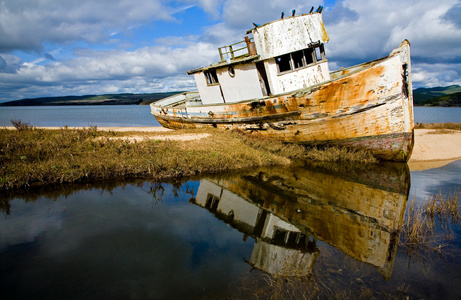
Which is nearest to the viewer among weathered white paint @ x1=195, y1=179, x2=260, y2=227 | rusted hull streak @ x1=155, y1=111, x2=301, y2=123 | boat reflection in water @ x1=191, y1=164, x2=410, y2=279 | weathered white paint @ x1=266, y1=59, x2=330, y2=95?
boat reflection in water @ x1=191, y1=164, x2=410, y2=279

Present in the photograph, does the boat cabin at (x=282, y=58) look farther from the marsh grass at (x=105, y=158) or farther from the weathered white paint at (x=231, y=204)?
the weathered white paint at (x=231, y=204)

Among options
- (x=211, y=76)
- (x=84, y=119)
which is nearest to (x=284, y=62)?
(x=211, y=76)

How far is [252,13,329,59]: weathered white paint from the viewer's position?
11.1m

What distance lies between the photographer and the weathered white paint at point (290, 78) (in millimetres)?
11414

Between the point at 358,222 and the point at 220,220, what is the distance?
114 inches

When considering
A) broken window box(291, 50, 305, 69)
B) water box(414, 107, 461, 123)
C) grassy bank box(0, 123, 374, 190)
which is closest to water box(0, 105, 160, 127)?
grassy bank box(0, 123, 374, 190)

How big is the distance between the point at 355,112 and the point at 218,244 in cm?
745

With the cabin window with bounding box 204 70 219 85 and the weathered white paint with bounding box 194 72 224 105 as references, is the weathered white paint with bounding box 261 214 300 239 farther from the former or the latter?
the cabin window with bounding box 204 70 219 85

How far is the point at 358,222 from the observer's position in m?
5.38

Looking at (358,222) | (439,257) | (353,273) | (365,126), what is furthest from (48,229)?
(365,126)

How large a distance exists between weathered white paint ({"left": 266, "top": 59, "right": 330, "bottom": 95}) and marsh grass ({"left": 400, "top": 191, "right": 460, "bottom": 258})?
7175 millimetres

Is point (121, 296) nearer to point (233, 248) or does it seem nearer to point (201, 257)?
point (201, 257)

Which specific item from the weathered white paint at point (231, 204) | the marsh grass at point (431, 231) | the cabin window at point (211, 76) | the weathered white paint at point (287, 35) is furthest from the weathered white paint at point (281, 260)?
the cabin window at point (211, 76)

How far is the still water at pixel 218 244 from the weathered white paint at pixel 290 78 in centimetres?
533
